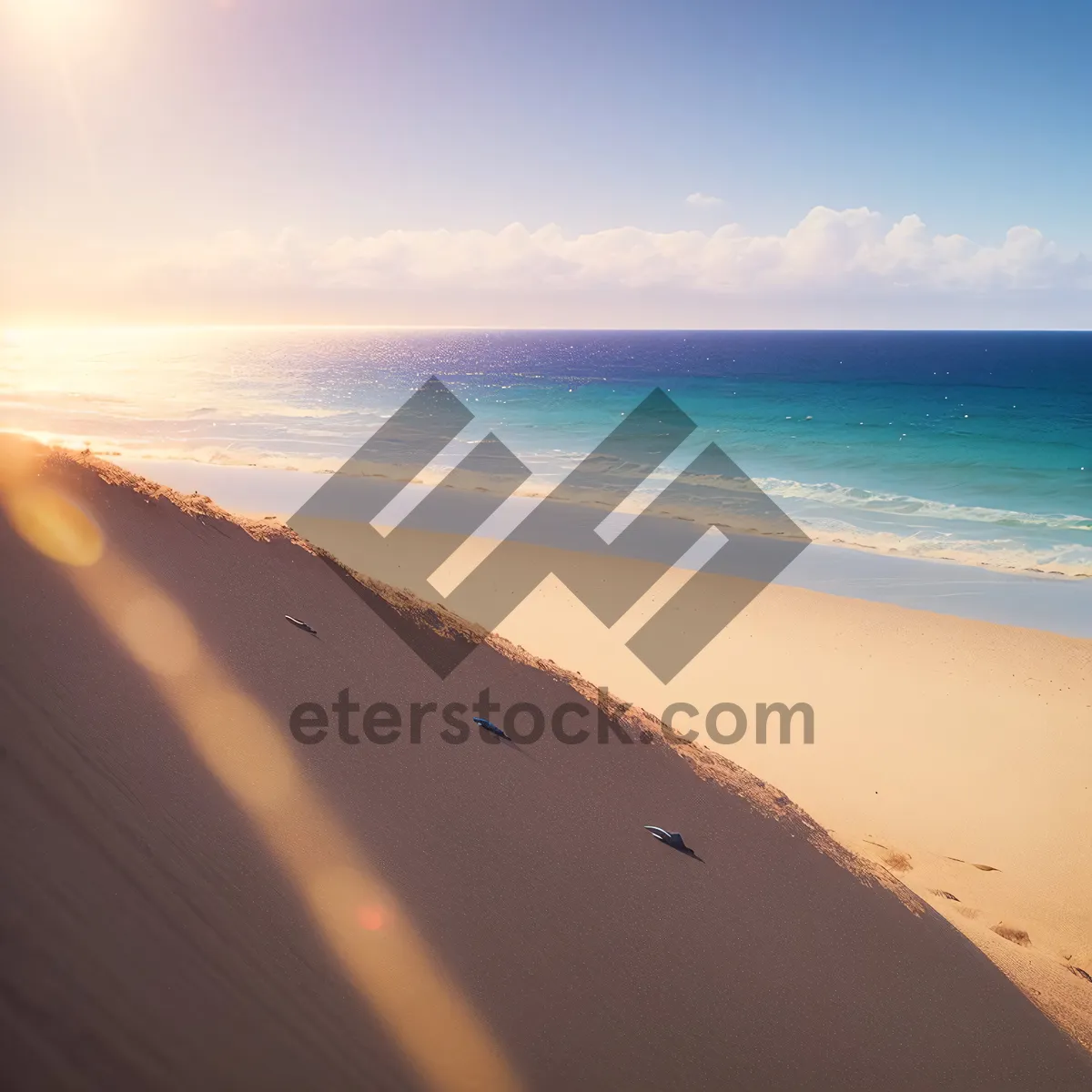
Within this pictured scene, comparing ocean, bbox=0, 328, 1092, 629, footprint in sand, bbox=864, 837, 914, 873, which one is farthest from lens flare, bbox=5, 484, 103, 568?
ocean, bbox=0, 328, 1092, 629

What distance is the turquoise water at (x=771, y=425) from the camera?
24062 millimetres

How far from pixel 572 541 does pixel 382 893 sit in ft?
49.8

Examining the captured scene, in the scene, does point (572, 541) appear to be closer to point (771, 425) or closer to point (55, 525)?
point (55, 525)

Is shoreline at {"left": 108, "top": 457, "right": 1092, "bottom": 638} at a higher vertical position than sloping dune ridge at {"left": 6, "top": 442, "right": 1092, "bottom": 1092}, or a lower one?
lower

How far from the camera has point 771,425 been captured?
45781 mm

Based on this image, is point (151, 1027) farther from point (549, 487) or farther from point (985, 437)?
point (985, 437)

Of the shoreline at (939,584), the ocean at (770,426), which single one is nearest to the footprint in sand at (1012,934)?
the shoreline at (939,584)

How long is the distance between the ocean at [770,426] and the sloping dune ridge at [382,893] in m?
16.4

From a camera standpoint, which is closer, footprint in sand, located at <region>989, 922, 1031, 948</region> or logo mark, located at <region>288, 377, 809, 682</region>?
footprint in sand, located at <region>989, 922, 1031, 948</region>

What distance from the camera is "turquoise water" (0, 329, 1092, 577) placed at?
24062mm

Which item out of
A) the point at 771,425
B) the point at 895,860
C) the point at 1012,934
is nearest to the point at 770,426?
the point at 771,425

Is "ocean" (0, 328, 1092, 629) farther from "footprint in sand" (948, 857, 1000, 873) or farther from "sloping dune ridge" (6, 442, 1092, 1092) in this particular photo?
"sloping dune ridge" (6, 442, 1092, 1092)

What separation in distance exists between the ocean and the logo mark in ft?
4.87

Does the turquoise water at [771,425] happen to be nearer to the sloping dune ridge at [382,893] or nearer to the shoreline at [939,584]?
the shoreline at [939,584]
